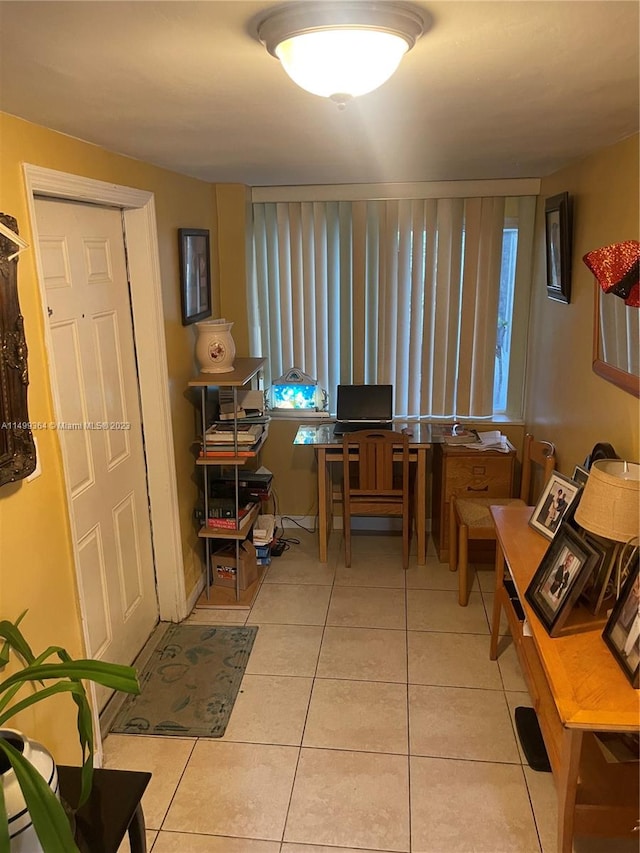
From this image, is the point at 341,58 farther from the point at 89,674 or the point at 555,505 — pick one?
the point at 555,505

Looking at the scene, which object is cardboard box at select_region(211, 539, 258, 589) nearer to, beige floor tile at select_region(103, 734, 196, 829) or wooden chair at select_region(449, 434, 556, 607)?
beige floor tile at select_region(103, 734, 196, 829)

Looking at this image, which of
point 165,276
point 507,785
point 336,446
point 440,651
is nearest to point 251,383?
point 336,446

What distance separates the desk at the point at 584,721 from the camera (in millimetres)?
1519

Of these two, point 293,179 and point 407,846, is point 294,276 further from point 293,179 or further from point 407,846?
point 407,846

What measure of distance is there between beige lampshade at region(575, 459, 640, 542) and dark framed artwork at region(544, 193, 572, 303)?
1.43 meters

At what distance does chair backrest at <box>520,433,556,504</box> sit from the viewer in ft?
10.3

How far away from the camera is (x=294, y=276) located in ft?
12.7

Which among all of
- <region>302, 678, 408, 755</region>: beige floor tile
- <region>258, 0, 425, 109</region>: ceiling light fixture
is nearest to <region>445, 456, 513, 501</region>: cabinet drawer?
<region>302, 678, 408, 755</region>: beige floor tile

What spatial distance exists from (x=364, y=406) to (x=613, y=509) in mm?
2246

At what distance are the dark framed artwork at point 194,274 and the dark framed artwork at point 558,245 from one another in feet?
Result: 5.87

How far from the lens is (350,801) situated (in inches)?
83.7

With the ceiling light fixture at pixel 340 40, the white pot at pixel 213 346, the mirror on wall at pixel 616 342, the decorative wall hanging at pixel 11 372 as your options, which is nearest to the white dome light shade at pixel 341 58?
the ceiling light fixture at pixel 340 40

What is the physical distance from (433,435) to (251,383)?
1.16 metres

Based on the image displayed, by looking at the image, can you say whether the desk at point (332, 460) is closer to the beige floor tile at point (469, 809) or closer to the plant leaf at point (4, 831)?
the beige floor tile at point (469, 809)
